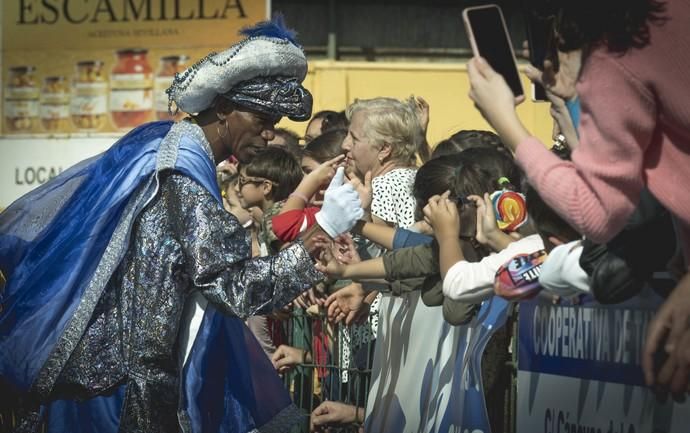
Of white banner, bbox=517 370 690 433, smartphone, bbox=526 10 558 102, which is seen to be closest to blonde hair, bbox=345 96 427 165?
white banner, bbox=517 370 690 433

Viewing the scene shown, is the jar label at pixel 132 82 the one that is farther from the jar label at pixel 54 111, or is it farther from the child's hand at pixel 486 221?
the child's hand at pixel 486 221

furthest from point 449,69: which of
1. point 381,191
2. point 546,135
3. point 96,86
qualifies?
point 381,191

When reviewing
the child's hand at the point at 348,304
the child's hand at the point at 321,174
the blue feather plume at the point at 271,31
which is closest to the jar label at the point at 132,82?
the child's hand at the point at 348,304

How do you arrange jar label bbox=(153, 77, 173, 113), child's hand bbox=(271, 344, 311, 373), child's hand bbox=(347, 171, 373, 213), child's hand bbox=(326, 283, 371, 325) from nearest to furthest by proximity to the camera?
child's hand bbox=(347, 171, 373, 213) < child's hand bbox=(326, 283, 371, 325) < child's hand bbox=(271, 344, 311, 373) < jar label bbox=(153, 77, 173, 113)

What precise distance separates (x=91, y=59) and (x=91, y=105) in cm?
46

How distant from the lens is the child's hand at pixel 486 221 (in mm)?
4766

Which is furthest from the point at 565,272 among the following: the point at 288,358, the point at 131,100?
the point at 131,100

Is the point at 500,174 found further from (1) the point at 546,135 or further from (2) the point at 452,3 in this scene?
(2) the point at 452,3

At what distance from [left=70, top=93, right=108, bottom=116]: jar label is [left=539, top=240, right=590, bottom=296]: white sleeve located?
33.5 feet

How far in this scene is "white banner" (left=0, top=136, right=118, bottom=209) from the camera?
43.6 ft

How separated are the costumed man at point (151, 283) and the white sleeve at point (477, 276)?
591mm

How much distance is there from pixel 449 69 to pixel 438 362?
962cm

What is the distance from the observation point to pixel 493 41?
3859mm

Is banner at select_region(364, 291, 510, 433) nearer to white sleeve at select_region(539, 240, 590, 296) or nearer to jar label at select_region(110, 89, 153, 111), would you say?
white sleeve at select_region(539, 240, 590, 296)
